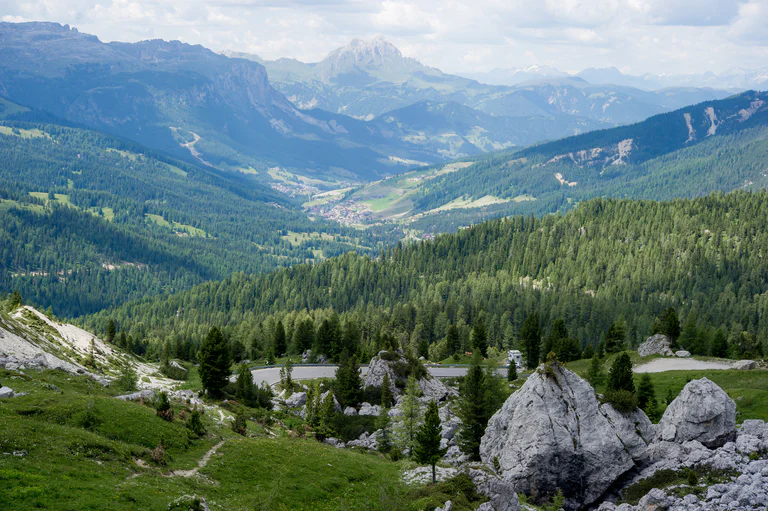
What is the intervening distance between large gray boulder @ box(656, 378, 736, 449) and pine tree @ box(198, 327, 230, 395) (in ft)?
210

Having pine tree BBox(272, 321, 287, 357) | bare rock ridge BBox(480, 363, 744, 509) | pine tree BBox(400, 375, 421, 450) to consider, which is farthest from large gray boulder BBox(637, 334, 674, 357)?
pine tree BBox(272, 321, 287, 357)

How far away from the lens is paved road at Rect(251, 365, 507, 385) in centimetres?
13012

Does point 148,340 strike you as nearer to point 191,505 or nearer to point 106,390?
point 106,390

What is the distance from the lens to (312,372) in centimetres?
13700

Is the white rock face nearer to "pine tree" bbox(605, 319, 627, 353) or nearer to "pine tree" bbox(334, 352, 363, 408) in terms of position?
"pine tree" bbox(605, 319, 627, 353)

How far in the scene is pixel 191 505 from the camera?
45125 millimetres

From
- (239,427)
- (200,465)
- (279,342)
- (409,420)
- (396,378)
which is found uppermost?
(279,342)

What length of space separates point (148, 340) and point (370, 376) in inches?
4192

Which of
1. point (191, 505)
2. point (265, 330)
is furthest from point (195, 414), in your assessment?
point (265, 330)

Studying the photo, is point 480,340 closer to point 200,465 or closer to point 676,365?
point 676,365

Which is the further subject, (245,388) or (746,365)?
(746,365)

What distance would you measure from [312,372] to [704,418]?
86.2 meters

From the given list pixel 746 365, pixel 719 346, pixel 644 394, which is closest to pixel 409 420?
pixel 644 394

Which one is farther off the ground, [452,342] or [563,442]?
[452,342]
